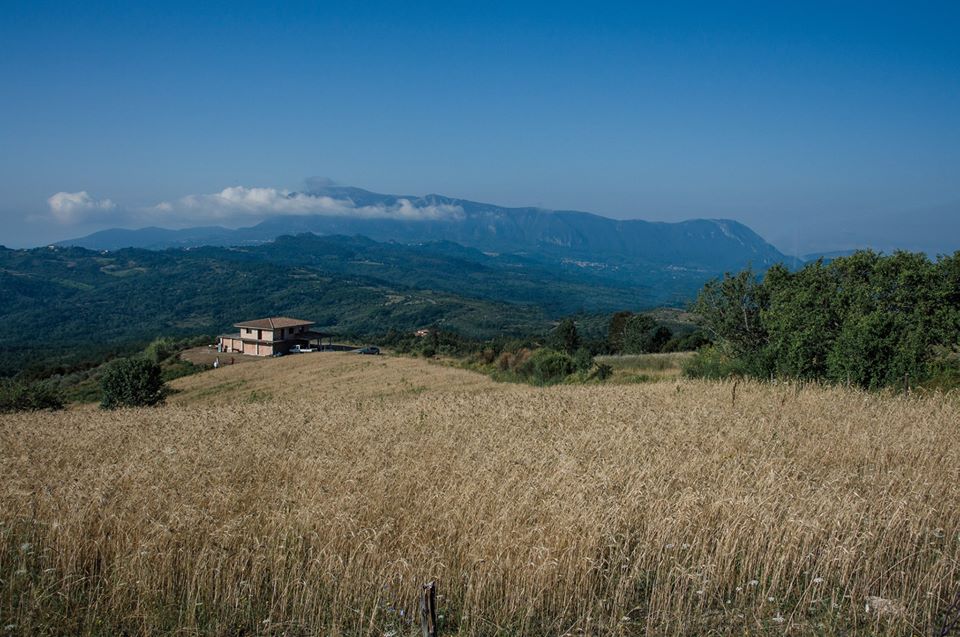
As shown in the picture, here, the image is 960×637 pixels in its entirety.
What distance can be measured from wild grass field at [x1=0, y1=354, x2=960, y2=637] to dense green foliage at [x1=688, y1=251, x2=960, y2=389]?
31.0 feet

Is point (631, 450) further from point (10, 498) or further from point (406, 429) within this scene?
point (10, 498)

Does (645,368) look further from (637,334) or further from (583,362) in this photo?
(637,334)

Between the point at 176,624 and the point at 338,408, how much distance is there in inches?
335

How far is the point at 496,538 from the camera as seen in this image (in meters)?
4.52

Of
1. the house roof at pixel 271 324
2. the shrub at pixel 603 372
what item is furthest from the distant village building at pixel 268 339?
the shrub at pixel 603 372

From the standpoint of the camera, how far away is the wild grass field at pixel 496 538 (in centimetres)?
390

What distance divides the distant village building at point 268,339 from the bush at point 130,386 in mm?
35323

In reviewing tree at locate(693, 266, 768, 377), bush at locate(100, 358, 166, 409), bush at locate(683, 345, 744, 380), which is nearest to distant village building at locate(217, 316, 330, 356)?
bush at locate(100, 358, 166, 409)

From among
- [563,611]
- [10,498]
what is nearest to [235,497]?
[10,498]

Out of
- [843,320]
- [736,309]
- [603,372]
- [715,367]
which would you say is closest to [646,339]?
[603,372]

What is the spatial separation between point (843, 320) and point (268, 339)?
65.4 m

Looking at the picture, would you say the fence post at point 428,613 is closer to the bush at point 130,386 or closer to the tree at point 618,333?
the bush at point 130,386

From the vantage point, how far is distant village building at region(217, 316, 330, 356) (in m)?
74.3

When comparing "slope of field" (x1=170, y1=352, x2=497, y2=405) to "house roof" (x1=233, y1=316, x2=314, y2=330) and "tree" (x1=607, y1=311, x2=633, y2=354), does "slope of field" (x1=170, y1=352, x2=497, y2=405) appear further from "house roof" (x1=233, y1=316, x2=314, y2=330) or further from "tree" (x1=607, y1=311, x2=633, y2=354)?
"tree" (x1=607, y1=311, x2=633, y2=354)
